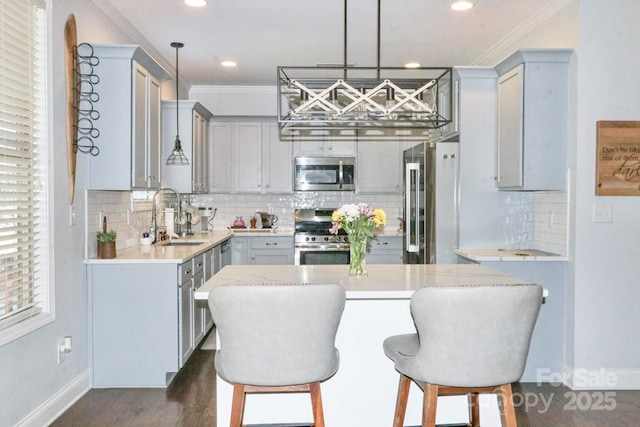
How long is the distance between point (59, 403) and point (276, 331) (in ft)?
6.22

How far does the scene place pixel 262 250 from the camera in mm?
6312

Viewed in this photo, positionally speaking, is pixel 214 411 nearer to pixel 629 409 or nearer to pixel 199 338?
pixel 199 338

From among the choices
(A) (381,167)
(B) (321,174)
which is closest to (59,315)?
(B) (321,174)

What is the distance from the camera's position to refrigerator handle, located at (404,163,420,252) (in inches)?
194

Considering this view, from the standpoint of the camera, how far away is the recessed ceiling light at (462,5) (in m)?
3.84

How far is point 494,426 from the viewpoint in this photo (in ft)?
9.48

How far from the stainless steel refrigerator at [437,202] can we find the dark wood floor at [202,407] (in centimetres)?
126

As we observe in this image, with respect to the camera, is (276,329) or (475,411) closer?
(276,329)

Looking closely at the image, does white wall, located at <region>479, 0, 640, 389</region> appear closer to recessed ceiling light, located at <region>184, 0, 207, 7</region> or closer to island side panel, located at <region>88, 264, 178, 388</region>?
recessed ceiling light, located at <region>184, 0, 207, 7</region>

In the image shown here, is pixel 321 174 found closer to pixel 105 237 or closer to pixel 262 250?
pixel 262 250

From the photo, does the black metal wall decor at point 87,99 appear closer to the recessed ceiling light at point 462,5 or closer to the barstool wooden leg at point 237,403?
the barstool wooden leg at point 237,403

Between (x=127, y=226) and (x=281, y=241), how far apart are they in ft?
7.13

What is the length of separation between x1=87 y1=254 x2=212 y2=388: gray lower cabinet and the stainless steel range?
2.70 m

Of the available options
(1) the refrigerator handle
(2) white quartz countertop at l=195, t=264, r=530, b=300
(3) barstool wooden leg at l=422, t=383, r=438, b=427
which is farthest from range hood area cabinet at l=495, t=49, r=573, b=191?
(3) barstool wooden leg at l=422, t=383, r=438, b=427
